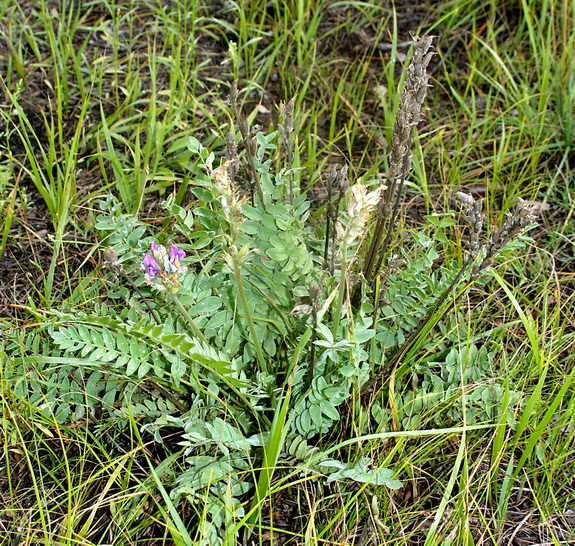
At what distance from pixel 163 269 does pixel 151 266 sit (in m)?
0.04

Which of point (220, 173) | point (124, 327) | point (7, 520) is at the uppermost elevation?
point (220, 173)

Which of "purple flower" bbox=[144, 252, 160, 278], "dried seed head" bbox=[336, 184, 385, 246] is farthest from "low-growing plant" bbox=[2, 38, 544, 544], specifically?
"dried seed head" bbox=[336, 184, 385, 246]

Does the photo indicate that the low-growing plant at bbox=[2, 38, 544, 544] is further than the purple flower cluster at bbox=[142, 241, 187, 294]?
Yes

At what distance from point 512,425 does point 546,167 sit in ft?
4.70

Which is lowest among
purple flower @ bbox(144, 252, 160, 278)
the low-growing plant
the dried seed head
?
the low-growing plant

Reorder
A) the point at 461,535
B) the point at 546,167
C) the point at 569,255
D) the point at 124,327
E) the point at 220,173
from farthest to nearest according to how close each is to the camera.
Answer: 1. the point at 546,167
2. the point at 569,255
3. the point at 461,535
4. the point at 124,327
5. the point at 220,173

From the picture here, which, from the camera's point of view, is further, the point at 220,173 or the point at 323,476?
the point at 323,476

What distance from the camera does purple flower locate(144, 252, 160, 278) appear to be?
1488 millimetres

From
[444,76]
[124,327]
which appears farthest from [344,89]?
[124,327]

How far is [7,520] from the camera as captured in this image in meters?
1.94

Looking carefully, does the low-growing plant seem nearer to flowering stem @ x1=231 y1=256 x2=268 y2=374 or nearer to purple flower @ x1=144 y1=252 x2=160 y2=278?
flowering stem @ x1=231 y1=256 x2=268 y2=374

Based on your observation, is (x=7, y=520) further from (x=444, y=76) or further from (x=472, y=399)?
(x=444, y=76)

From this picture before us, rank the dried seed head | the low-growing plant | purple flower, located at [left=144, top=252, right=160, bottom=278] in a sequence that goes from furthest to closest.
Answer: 1. the low-growing plant
2. purple flower, located at [left=144, top=252, right=160, bottom=278]
3. the dried seed head

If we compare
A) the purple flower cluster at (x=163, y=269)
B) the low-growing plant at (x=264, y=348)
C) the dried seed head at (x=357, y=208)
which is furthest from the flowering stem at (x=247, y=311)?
the dried seed head at (x=357, y=208)
